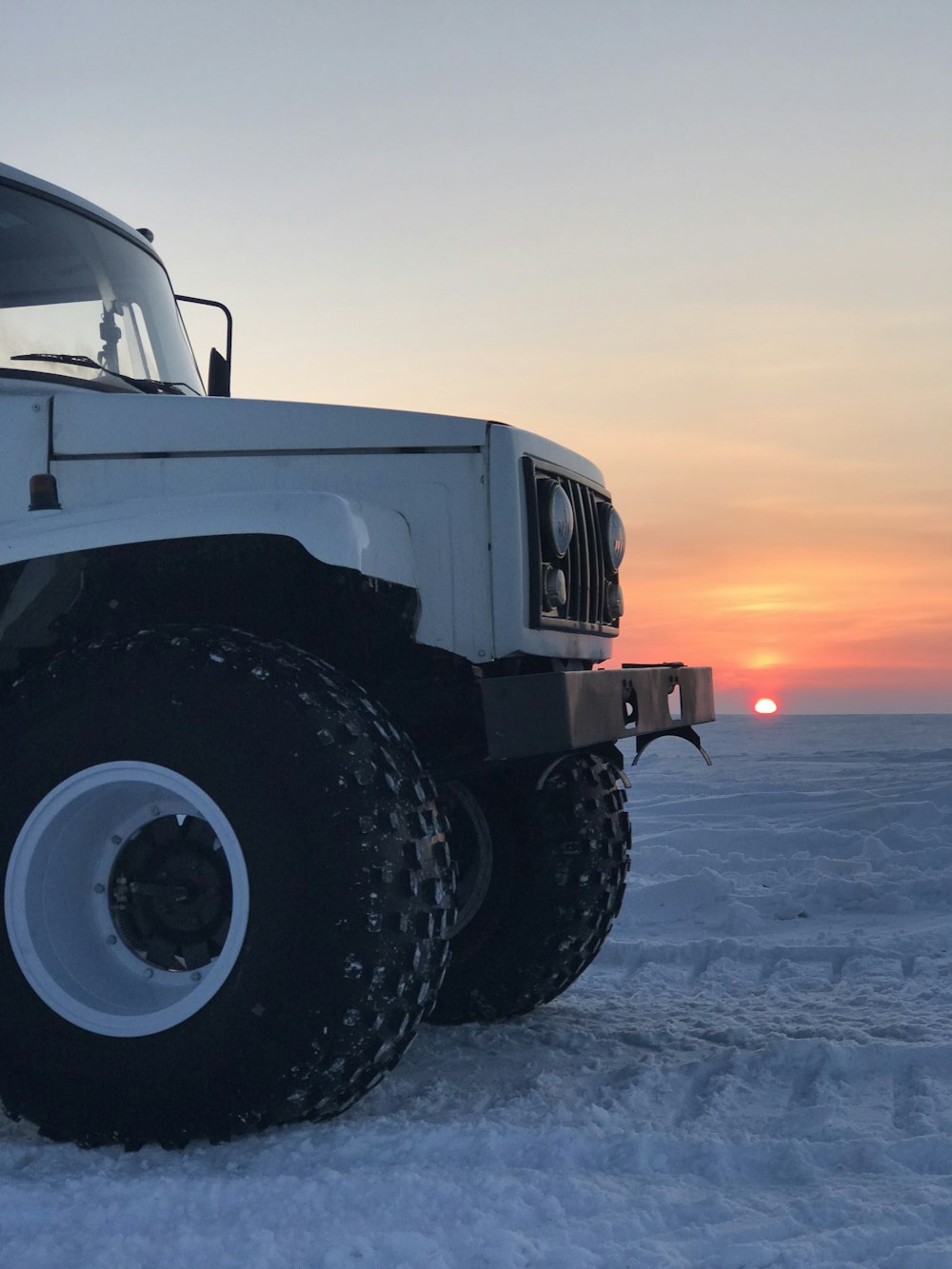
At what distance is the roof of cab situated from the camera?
13.8 ft

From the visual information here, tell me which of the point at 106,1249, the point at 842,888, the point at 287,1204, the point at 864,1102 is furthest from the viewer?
the point at 842,888

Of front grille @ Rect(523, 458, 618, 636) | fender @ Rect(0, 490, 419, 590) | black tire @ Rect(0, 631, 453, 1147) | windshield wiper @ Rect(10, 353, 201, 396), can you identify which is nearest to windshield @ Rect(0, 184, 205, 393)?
windshield wiper @ Rect(10, 353, 201, 396)

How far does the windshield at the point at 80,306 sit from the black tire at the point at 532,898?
6.23ft

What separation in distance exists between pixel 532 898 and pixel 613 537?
4.20 feet

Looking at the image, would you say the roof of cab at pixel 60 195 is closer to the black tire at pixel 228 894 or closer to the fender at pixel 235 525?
the fender at pixel 235 525

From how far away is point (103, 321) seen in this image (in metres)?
4.41

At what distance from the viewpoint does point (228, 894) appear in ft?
10.3

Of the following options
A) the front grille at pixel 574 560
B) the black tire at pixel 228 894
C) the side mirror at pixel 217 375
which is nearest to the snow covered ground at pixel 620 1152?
the black tire at pixel 228 894

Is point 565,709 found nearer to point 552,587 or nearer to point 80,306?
point 552,587

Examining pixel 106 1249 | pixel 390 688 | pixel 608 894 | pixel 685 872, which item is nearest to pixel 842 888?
pixel 685 872

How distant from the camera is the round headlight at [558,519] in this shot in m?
3.61

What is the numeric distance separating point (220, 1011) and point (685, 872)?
16.2 feet

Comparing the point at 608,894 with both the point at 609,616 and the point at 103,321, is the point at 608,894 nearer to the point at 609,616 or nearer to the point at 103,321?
the point at 609,616

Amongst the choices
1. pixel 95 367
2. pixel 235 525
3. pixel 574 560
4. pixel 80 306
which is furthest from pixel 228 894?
pixel 80 306
